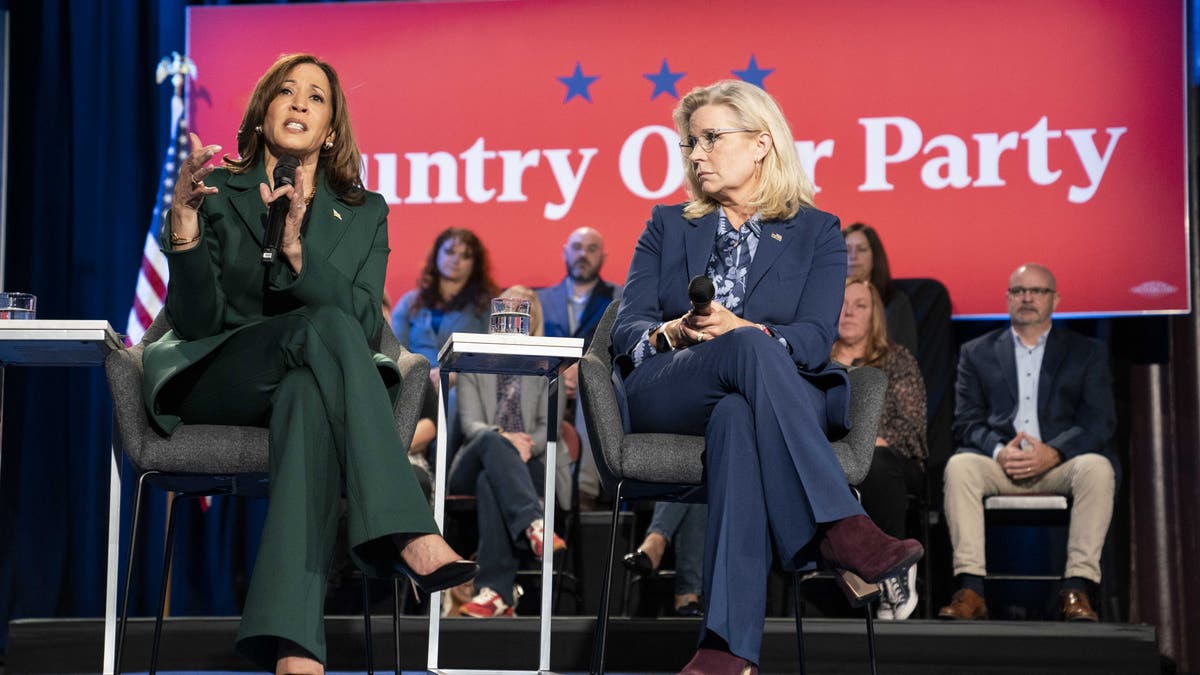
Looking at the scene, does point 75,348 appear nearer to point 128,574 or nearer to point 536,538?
point 128,574

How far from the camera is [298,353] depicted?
8.10ft

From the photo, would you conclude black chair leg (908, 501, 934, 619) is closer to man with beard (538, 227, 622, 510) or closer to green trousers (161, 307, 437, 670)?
man with beard (538, 227, 622, 510)

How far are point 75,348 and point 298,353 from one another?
0.59 m

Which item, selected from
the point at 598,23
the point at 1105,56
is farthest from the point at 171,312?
the point at 1105,56

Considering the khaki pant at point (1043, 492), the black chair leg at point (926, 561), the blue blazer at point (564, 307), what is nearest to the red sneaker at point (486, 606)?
the blue blazer at point (564, 307)

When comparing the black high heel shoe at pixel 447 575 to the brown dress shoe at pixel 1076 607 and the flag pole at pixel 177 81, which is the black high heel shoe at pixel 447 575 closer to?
the brown dress shoe at pixel 1076 607

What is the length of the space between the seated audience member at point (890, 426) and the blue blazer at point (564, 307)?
923mm

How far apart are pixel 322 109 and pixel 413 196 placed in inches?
90.1

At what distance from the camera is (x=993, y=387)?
4.74 meters

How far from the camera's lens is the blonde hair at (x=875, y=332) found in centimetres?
454

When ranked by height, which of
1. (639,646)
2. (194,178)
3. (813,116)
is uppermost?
(813,116)

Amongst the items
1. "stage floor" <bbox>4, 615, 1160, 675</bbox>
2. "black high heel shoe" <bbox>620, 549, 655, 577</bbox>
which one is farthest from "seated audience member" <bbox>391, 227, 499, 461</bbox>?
"stage floor" <bbox>4, 615, 1160, 675</bbox>

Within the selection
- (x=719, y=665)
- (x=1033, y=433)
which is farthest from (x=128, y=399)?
(x=1033, y=433)

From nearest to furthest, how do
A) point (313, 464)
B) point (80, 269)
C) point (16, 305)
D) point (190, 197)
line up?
point (313, 464) → point (190, 197) → point (16, 305) → point (80, 269)
